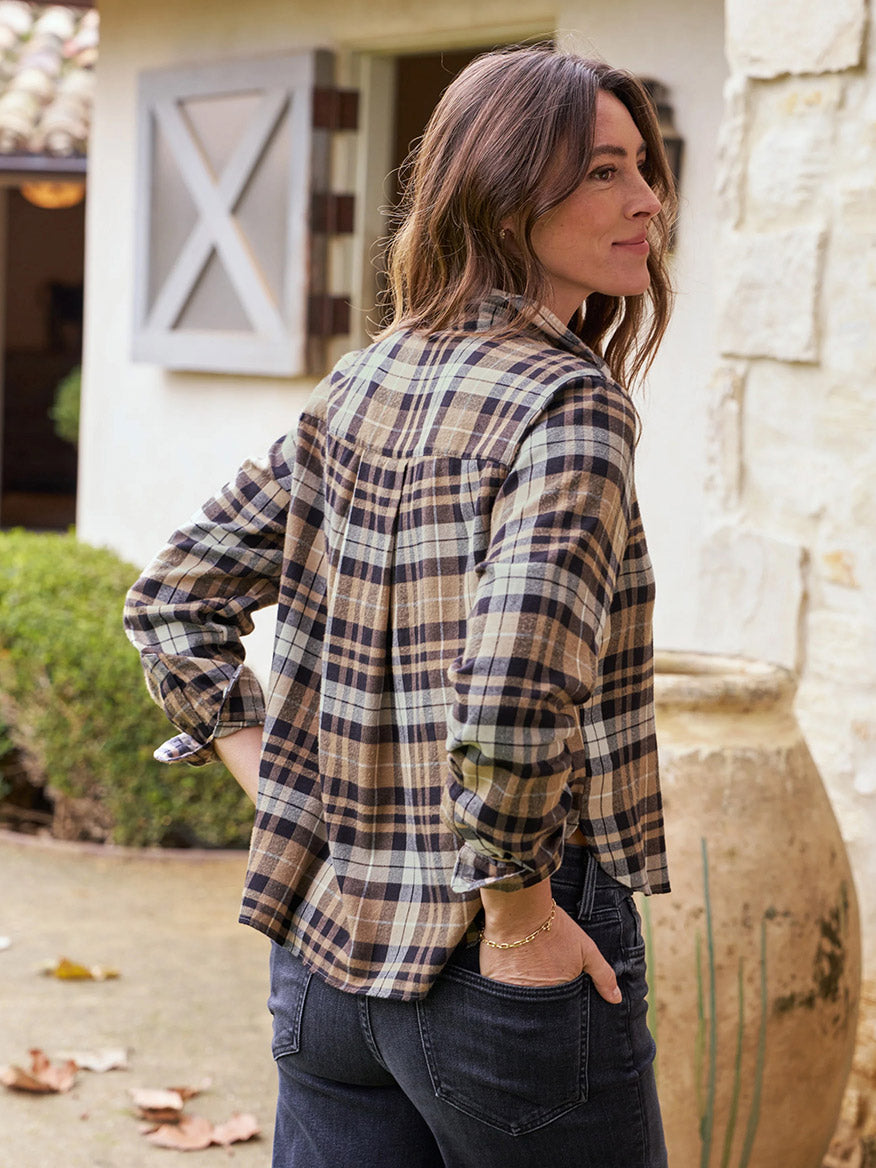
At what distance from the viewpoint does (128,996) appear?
400 centimetres

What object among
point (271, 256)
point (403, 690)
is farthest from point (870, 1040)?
point (271, 256)

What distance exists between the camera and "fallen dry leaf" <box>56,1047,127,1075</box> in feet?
11.6

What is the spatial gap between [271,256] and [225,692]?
4367 millimetres

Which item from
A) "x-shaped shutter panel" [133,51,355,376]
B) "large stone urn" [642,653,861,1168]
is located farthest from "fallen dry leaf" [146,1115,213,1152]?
"x-shaped shutter panel" [133,51,355,376]

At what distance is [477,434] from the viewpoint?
1.33 metres

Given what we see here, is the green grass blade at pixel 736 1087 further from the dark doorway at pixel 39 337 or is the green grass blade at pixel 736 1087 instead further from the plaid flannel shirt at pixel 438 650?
the dark doorway at pixel 39 337

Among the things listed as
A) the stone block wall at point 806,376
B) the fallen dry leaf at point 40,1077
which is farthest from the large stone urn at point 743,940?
the fallen dry leaf at point 40,1077

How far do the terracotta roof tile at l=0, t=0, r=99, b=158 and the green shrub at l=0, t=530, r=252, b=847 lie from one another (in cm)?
391

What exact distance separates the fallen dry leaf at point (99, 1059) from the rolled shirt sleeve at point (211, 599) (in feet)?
7.14

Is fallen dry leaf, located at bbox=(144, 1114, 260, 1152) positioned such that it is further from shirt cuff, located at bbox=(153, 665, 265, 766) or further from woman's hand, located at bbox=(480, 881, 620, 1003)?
woman's hand, located at bbox=(480, 881, 620, 1003)

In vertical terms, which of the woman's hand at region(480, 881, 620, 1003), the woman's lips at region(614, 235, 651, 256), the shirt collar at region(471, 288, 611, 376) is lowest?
the woman's hand at region(480, 881, 620, 1003)

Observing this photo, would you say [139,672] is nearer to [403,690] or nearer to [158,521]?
[158,521]

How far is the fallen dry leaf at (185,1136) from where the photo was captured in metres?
3.21

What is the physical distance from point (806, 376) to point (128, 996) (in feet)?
7.63
